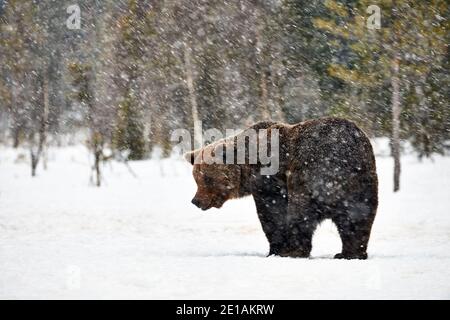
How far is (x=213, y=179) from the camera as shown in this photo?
8.22 m

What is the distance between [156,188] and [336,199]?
Answer: 14775 millimetres

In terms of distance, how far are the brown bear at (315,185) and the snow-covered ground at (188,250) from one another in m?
0.44

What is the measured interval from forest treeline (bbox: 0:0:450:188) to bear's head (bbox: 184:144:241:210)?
9254 mm

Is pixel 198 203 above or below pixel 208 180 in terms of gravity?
below

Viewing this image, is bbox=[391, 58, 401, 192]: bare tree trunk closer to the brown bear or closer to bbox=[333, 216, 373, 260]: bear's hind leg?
the brown bear

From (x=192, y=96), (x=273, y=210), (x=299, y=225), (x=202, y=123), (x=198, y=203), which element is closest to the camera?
(x=299, y=225)

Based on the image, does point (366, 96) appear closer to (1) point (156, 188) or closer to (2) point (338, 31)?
(2) point (338, 31)

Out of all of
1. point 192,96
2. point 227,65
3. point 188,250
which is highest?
point 227,65

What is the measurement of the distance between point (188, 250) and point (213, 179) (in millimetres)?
1066

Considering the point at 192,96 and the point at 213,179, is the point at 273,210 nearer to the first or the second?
the point at 213,179

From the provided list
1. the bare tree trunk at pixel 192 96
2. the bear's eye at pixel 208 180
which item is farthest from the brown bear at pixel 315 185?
the bare tree trunk at pixel 192 96

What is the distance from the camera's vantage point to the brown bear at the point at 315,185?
22.4 ft

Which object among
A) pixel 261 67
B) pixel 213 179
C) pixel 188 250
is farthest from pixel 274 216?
pixel 261 67

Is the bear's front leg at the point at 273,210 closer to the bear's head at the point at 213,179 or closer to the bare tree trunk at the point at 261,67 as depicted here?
the bear's head at the point at 213,179
